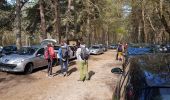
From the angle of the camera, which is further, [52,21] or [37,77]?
[52,21]

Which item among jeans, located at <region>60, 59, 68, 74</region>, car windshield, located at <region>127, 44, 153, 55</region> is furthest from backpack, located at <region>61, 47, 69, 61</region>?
car windshield, located at <region>127, 44, 153, 55</region>

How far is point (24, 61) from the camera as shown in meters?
20.6

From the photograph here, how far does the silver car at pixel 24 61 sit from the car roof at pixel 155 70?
16.1 meters

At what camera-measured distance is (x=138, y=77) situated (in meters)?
3.97

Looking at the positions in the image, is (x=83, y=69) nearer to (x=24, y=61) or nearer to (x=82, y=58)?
(x=82, y=58)

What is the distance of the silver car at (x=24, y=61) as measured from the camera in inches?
802

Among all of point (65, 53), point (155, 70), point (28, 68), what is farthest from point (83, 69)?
point (155, 70)

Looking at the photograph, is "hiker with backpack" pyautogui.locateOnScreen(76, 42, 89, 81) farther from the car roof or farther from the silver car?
the car roof

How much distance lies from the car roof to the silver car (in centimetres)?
1606

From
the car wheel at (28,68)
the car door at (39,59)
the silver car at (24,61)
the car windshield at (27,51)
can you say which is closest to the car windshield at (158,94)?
the silver car at (24,61)

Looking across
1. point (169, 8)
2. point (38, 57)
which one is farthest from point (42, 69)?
point (169, 8)

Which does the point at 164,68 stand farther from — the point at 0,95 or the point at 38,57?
the point at 38,57

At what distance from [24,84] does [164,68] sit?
42.6ft

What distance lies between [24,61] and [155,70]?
17023mm
